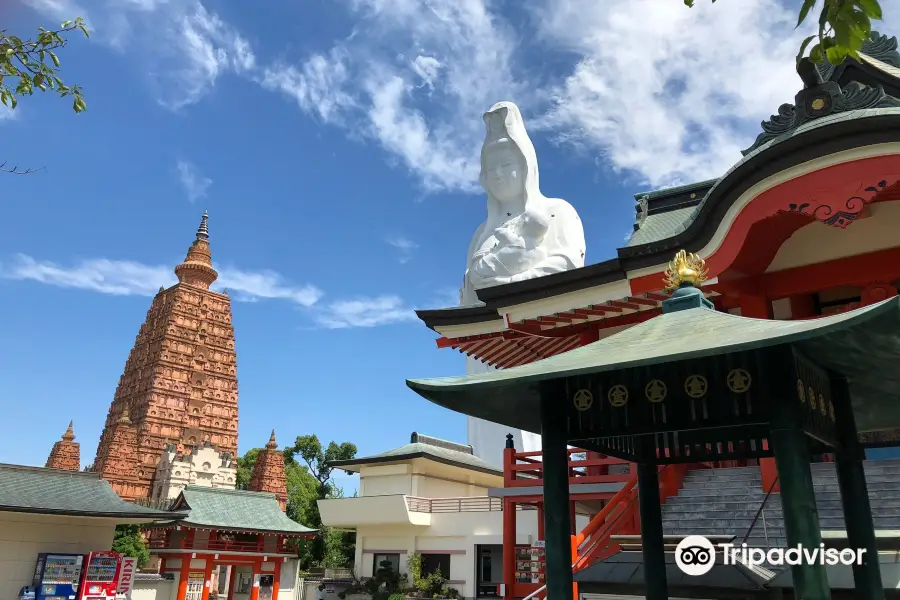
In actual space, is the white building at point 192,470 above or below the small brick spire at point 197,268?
below

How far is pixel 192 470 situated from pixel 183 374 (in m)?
10.5

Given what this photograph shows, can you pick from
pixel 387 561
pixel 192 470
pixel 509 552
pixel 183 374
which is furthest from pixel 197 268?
pixel 509 552

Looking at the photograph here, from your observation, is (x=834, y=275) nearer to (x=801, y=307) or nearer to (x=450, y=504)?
(x=801, y=307)

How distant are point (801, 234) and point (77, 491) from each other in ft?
70.2

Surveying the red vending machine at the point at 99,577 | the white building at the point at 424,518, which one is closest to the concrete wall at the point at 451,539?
the white building at the point at 424,518

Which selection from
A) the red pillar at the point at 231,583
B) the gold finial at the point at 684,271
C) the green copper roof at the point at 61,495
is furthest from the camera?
the red pillar at the point at 231,583

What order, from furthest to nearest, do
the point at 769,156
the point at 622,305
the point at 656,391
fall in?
the point at 622,305
the point at 769,156
the point at 656,391

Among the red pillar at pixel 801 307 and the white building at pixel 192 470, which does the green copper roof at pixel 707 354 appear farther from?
the white building at pixel 192 470

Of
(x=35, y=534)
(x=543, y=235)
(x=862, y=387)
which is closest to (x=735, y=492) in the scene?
(x=862, y=387)

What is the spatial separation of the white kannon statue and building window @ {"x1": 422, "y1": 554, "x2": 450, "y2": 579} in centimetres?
727

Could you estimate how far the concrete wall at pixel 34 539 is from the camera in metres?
17.9

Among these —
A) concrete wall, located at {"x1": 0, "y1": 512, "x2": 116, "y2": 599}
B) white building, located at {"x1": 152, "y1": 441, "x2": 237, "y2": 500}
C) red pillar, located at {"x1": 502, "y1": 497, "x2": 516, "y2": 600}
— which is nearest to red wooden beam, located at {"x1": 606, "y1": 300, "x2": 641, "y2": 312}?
red pillar, located at {"x1": 502, "y1": 497, "x2": 516, "y2": 600}

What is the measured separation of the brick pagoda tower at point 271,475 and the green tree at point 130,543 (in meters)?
14.6

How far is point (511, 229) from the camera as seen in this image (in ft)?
97.6
